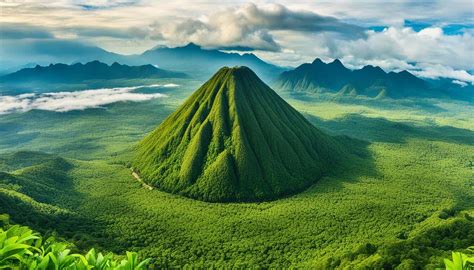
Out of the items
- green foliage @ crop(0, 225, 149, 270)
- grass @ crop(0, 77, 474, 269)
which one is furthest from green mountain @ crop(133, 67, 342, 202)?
green foliage @ crop(0, 225, 149, 270)

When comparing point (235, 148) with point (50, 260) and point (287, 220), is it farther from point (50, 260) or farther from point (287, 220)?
point (50, 260)

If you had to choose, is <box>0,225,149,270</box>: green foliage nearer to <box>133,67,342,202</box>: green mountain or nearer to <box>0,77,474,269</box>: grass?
<box>0,77,474,269</box>: grass

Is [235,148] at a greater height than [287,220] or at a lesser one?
greater

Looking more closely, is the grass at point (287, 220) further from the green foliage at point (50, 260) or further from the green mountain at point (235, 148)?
the green foliage at point (50, 260)

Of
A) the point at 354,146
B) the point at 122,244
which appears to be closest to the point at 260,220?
the point at 122,244

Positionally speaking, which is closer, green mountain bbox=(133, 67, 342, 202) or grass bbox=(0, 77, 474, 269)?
grass bbox=(0, 77, 474, 269)

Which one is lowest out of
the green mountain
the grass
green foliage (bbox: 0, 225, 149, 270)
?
the grass

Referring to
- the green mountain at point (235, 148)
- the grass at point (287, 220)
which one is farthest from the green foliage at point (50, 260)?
the green mountain at point (235, 148)

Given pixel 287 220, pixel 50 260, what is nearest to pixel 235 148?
pixel 287 220
